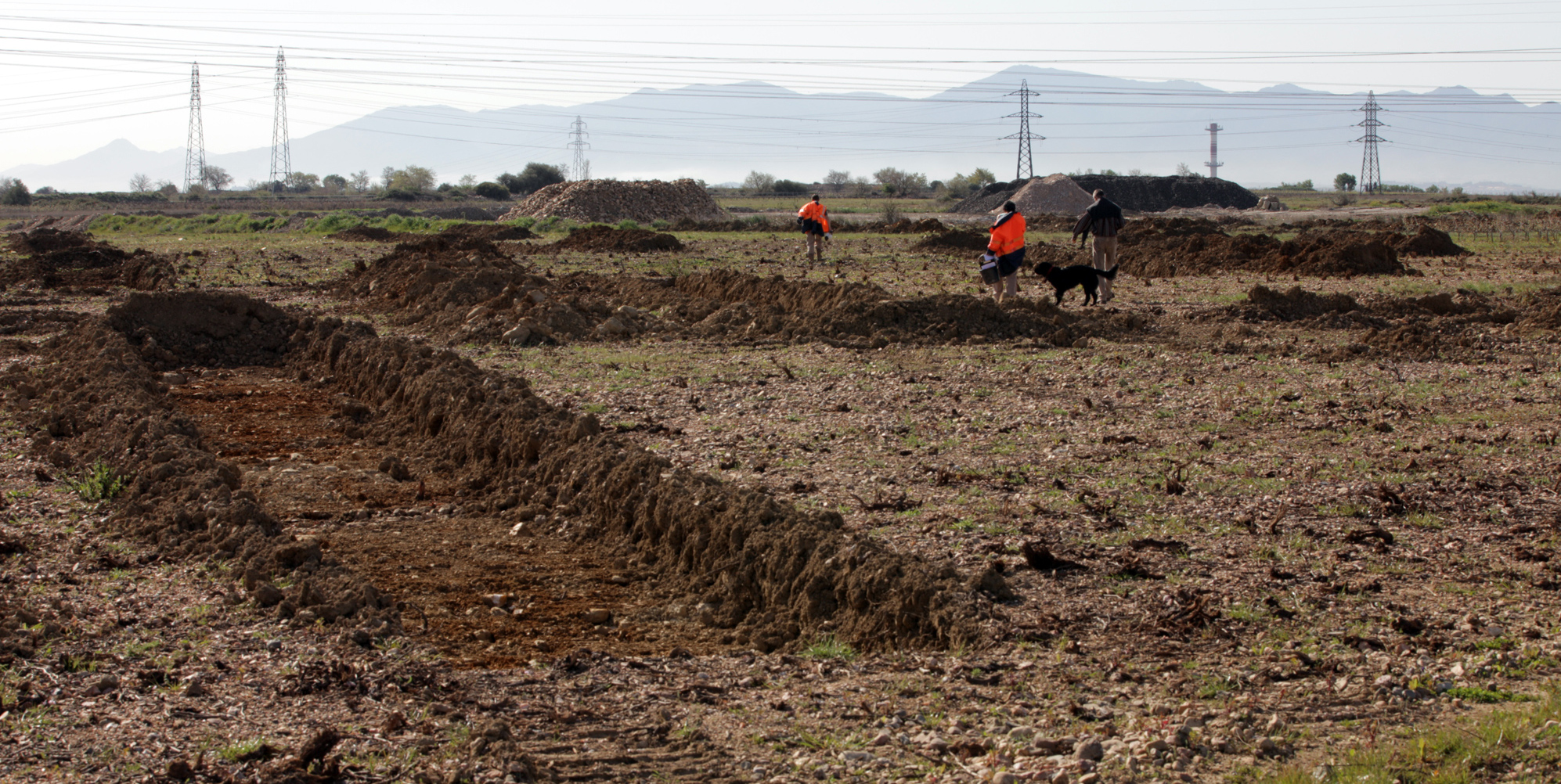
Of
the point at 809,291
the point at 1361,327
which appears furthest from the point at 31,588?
the point at 1361,327

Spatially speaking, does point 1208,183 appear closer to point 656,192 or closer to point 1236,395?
point 656,192

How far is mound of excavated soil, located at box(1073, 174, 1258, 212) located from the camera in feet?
213

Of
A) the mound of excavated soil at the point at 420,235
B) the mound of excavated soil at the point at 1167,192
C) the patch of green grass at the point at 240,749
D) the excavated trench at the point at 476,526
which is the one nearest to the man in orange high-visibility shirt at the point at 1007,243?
the excavated trench at the point at 476,526

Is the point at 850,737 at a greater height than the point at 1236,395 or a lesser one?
lesser

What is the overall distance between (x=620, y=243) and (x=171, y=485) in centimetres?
2532

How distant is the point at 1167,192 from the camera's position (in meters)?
67.4

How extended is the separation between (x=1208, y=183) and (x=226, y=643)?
69850 millimetres

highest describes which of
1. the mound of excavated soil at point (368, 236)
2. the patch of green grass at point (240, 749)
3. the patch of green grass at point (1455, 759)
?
the mound of excavated soil at point (368, 236)

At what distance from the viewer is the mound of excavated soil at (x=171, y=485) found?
5.97 m

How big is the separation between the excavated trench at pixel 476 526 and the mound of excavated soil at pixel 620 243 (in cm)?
1983

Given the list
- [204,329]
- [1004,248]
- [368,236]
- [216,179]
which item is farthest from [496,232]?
[216,179]

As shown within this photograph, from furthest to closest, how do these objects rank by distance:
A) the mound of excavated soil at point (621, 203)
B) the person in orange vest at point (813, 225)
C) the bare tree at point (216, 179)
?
the bare tree at point (216, 179)
the mound of excavated soil at point (621, 203)
the person in orange vest at point (813, 225)

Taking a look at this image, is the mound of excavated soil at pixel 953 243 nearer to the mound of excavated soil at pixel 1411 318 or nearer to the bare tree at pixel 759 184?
the mound of excavated soil at pixel 1411 318

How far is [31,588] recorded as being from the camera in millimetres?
6324
